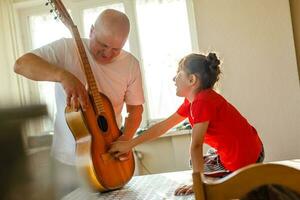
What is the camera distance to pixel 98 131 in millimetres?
1040

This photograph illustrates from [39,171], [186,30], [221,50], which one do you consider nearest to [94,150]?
[39,171]

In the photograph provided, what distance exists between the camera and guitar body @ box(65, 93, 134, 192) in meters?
0.90

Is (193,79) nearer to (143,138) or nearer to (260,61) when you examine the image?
(143,138)

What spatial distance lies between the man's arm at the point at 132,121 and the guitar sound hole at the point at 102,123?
11 cm

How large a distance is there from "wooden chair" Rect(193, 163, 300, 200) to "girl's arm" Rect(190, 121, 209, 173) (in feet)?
1.32

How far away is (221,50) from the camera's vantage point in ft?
8.29

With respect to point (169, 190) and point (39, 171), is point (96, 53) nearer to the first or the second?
point (169, 190)

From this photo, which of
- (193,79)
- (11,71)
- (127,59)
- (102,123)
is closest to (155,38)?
(127,59)

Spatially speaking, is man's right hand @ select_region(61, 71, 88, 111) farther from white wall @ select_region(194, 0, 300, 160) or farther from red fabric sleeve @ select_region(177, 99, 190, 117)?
white wall @ select_region(194, 0, 300, 160)

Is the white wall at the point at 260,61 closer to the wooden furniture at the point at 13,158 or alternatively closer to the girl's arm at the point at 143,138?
the girl's arm at the point at 143,138

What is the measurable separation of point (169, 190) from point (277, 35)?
5.86 ft

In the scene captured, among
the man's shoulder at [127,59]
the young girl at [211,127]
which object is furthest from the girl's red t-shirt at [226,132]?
the man's shoulder at [127,59]

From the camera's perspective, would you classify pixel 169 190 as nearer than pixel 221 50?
Yes

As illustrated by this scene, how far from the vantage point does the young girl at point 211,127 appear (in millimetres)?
1014
